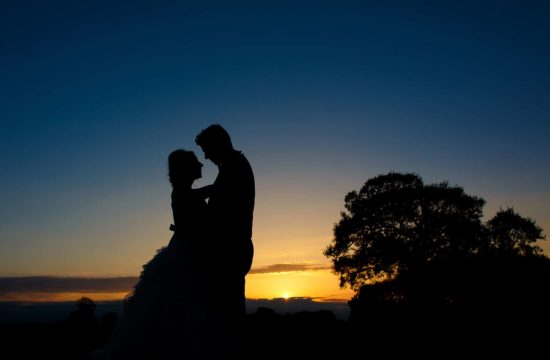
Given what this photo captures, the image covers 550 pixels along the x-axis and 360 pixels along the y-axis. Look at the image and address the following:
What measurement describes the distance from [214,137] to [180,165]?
64 centimetres

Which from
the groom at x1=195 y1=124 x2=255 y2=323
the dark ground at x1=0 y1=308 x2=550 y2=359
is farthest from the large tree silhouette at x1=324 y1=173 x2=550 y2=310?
the groom at x1=195 y1=124 x2=255 y2=323

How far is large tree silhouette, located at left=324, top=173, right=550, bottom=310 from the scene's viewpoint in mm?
26359

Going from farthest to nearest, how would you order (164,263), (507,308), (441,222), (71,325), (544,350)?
(441,222) → (71,325) → (507,308) → (544,350) → (164,263)

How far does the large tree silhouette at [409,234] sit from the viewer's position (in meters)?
26.4

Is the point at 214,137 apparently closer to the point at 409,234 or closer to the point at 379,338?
the point at 379,338

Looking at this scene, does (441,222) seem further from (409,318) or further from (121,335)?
(121,335)

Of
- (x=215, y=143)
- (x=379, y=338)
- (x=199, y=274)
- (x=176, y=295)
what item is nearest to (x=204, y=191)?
(x=215, y=143)

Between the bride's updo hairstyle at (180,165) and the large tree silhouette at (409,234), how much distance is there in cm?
2217

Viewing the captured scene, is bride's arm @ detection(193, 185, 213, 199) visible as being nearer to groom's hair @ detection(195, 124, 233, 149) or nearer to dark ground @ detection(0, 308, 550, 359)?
groom's hair @ detection(195, 124, 233, 149)

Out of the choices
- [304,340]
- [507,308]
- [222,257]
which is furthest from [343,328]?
[222,257]

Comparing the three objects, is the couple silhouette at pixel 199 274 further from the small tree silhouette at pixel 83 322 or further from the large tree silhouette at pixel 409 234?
the large tree silhouette at pixel 409 234

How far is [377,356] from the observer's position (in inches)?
321

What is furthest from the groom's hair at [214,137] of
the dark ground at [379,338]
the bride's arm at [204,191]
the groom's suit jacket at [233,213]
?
the dark ground at [379,338]

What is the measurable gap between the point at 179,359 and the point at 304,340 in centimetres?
585
